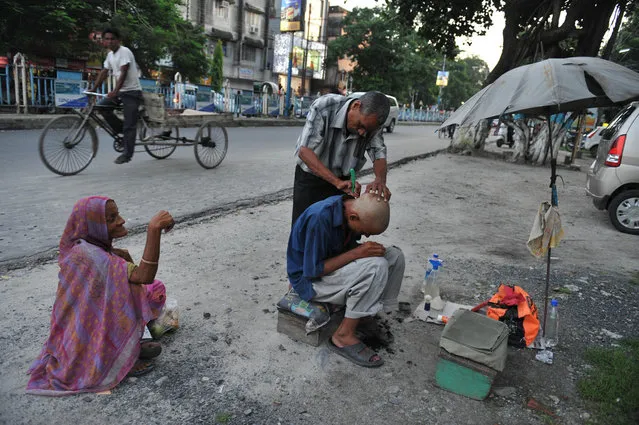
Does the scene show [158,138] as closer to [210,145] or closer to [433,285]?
[210,145]

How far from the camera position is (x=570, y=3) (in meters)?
12.8

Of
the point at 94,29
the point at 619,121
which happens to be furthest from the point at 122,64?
the point at 94,29

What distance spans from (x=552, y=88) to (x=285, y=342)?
224 cm

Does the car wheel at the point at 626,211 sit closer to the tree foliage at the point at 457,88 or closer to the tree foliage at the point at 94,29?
the tree foliage at the point at 94,29

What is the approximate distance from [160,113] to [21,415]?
5.40 m

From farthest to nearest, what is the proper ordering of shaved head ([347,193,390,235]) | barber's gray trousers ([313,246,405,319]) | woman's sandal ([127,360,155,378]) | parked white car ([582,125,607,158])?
parked white car ([582,125,607,158]) → barber's gray trousers ([313,246,405,319]) → shaved head ([347,193,390,235]) → woman's sandal ([127,360,155,378])

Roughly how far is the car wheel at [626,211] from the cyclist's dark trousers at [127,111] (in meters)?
6.68

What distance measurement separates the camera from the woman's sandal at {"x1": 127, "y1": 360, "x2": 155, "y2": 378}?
2.27 meters

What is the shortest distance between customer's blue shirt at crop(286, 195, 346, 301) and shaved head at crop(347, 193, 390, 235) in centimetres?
13

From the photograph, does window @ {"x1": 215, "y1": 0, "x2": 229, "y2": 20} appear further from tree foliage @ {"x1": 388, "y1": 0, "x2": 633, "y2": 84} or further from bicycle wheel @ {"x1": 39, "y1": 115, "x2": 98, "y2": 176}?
bicycle wheel @ {"x1": 39, "y1": 115, "x2": 98, "y2": 176}

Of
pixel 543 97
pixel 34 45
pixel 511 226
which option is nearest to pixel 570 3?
pixel 511 226

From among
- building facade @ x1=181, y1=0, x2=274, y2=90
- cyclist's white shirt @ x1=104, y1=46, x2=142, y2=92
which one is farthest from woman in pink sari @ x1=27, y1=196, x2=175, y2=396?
building facade @ x1=181, y1=0, x2=274, y2=90

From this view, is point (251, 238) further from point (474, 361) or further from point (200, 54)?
point (200, 54)

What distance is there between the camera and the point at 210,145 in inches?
302
